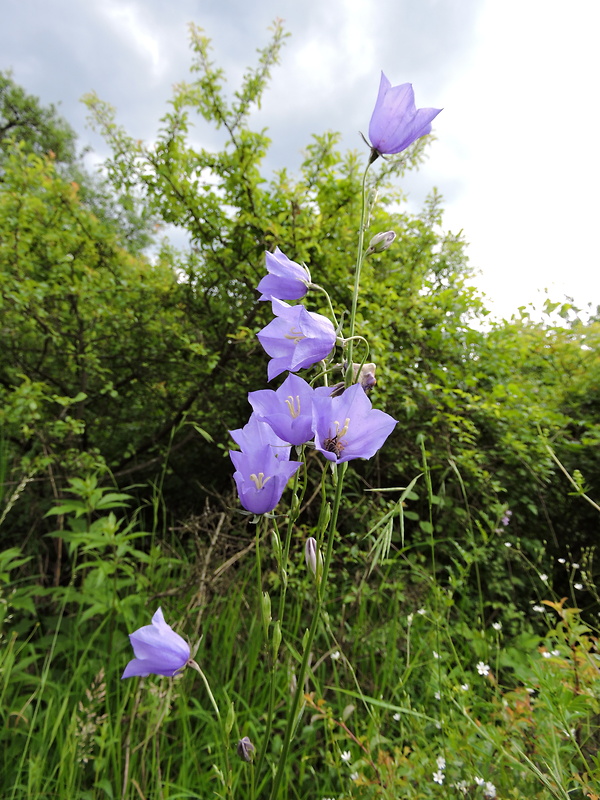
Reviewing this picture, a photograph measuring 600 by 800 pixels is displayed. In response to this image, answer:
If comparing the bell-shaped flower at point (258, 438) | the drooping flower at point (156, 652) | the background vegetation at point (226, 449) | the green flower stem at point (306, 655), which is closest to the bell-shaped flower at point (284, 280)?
the bell-shaped flower at point (258, 438)

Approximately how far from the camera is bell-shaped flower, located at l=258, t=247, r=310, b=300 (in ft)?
2.72

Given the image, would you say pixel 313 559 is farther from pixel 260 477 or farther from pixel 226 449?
pixel 226 449

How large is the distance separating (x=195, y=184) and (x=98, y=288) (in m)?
0.94

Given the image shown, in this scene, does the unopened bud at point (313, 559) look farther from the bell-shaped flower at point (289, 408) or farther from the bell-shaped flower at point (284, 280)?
the bell-shaped flower at point (284, 280)

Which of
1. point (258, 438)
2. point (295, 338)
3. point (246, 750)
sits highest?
point (295, 338)

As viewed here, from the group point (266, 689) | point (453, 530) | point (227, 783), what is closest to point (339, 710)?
point (266, 689)

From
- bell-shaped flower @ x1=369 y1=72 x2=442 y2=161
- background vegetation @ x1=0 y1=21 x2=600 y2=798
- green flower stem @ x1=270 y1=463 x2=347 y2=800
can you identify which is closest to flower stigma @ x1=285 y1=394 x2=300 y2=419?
green flower stem @ x1=270 y1=463 x2=347 y2=800

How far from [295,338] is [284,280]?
12 cm

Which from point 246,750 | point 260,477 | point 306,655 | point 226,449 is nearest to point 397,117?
point 260,477

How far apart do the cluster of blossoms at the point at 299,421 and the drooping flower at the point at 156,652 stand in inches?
10.6

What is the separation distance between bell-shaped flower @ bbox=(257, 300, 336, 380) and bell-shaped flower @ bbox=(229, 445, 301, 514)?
0.14 metres

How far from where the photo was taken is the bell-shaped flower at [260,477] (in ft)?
2.39

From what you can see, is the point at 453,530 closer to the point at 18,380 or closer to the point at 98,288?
the point at 98,288

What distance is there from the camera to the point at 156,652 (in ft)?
2.45
